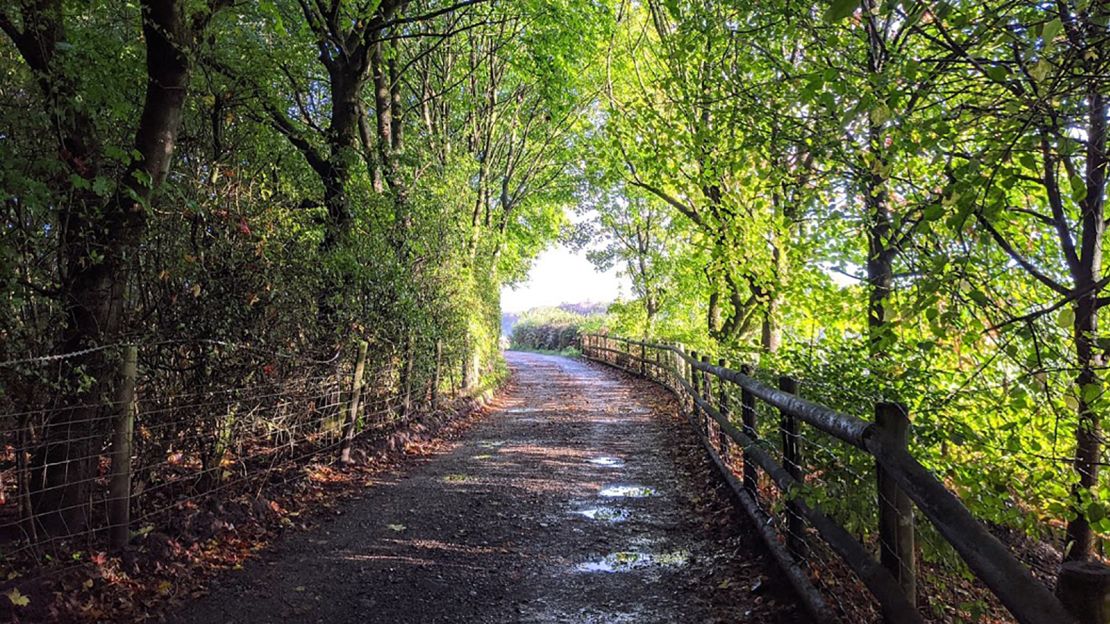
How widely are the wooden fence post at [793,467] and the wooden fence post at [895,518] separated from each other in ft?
3.77

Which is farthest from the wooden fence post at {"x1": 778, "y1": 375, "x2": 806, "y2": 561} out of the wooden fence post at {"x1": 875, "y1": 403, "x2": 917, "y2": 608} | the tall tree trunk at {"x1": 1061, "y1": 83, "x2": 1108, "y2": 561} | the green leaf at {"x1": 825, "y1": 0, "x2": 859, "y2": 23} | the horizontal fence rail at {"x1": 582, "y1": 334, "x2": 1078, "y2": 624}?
the green leaf at {"x1": 825, "y1": 0, "x2": 859, "y2": 23}

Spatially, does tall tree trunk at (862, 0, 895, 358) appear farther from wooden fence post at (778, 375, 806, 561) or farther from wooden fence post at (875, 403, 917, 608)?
wooden fence post at (875, 403, 917, 608)

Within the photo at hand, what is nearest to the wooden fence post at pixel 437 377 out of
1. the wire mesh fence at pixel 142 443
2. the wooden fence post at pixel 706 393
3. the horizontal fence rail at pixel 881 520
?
the wire mesh fence at pixel 142 443

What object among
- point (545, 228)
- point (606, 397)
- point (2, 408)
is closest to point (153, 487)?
point (2, 408)

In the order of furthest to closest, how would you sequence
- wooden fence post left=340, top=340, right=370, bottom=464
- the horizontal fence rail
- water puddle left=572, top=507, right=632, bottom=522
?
wooden fence post left=340, top=340, right=370, bottom=464 → water puddle left=572, top=507, right=632, bottom=522 → the horizontal fence rail

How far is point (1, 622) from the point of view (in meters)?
3.65

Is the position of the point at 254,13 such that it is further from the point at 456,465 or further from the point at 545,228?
the point at 545,228

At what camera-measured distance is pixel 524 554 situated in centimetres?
542

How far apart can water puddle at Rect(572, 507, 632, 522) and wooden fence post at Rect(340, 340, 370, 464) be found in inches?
127

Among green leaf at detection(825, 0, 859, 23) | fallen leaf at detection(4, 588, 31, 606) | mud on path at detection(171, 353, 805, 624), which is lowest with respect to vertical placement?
mud on path at detection(171, 353, 805, 624)

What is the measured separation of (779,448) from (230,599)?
4026 mm

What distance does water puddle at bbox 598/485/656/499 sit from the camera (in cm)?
721

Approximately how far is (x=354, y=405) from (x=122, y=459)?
357 centimetres

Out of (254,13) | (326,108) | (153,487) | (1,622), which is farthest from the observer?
(326,108)
